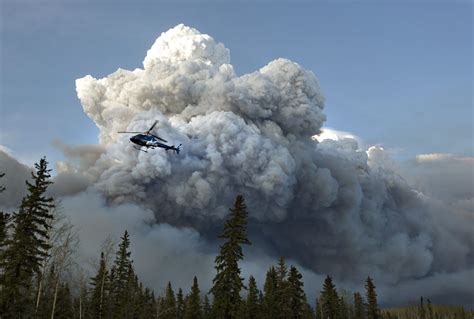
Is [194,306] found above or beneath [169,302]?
beneath

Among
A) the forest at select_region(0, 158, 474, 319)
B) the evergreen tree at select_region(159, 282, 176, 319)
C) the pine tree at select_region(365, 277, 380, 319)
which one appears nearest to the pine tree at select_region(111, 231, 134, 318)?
the forest at select_region(0, 158, 474, 319)

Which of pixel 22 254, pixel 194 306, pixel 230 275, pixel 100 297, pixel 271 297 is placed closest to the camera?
pixel 22 254

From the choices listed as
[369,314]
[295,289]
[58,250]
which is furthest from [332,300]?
[58,250]

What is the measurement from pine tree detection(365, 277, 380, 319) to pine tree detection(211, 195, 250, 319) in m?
44.7

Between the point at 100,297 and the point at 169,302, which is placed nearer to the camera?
the point at 100,297

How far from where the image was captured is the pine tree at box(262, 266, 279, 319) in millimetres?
64500

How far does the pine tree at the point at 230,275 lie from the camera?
41719mm

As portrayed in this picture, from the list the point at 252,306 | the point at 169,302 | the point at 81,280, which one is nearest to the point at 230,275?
the point at 81,280

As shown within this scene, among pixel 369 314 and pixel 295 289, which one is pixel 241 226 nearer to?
pixel 295 289

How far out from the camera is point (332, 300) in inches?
2906

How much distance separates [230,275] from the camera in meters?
42.3

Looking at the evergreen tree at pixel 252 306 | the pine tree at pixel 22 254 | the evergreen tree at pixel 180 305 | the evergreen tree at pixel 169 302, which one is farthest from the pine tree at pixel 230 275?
the evergreen tree at pixel 180 305

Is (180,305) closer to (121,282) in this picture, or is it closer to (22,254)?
(121,282)

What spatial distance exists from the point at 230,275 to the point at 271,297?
88.7 feet
